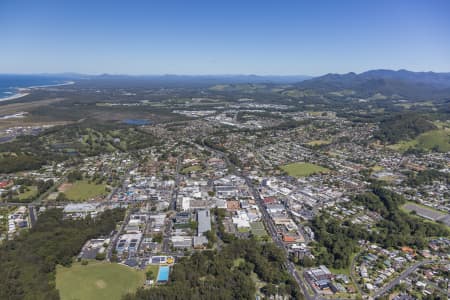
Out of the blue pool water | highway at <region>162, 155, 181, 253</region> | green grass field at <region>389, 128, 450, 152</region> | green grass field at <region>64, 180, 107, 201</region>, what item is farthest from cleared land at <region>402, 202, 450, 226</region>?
green grass field at <region>64, 180, 107, 201</region>

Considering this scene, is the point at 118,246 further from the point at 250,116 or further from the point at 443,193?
the point at 250,116

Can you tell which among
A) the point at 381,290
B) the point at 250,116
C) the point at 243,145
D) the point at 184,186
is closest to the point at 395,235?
the point at 381,290

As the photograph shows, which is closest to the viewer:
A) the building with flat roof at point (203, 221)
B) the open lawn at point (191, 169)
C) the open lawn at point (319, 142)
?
the building with flat roof at point (203, 221)

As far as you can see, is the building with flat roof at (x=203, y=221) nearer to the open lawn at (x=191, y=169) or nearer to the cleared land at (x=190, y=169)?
the cleared land at (x=190, y=169)

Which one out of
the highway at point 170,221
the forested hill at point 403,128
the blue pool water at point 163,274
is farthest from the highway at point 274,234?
the forested hill at point 403,128

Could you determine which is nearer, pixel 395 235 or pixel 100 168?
pixel 395 235

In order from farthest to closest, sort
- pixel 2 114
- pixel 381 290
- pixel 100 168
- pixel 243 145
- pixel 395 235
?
pixel 2 114
pixel 243 145
pixel 100 168
pixel 395 235
pixel 381 290
